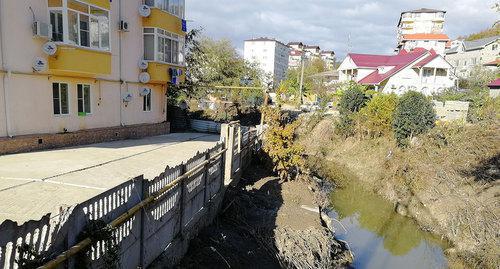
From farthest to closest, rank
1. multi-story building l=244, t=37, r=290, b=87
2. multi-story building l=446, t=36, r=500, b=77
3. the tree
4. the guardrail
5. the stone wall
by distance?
multi-story building l=244, t=37, r=290, b=87
multi-story building l=446, t=36, r=500, b=77
the tree
the stone wall
the guardrail

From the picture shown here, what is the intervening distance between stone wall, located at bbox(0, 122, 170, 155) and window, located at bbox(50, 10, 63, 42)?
3.76 metres

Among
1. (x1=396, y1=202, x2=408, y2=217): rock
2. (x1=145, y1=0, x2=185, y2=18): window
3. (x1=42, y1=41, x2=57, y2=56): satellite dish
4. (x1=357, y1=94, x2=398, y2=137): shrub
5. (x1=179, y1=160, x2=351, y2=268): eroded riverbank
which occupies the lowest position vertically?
(x1=396, y1=202, x2=408, y2=217): rock

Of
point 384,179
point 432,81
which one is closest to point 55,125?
point 384,179

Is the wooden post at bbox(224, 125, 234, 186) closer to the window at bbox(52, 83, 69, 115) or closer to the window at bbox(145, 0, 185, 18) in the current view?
the window at bbox(52, 83, 69, 115)

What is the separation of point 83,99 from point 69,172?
255 inches

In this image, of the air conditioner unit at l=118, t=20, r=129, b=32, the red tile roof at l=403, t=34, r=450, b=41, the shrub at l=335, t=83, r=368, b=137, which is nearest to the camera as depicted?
the air conditioner unit at l=118, t=20, r=129, b=32

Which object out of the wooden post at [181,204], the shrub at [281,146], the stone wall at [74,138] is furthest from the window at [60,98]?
the wooden post at [181,204]

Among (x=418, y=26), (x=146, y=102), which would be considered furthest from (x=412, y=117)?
(x=418, y=26)

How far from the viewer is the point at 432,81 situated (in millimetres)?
40688

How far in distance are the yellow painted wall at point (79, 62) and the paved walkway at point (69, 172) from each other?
307 centimetres

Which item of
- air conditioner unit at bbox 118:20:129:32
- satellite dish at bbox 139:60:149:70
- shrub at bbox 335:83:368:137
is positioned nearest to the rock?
shrub at bbox 335:83:368:137

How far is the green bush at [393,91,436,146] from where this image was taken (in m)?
22.3

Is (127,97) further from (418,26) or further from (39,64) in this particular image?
(418,26)

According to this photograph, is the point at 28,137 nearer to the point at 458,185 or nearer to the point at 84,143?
the point at 84,143
